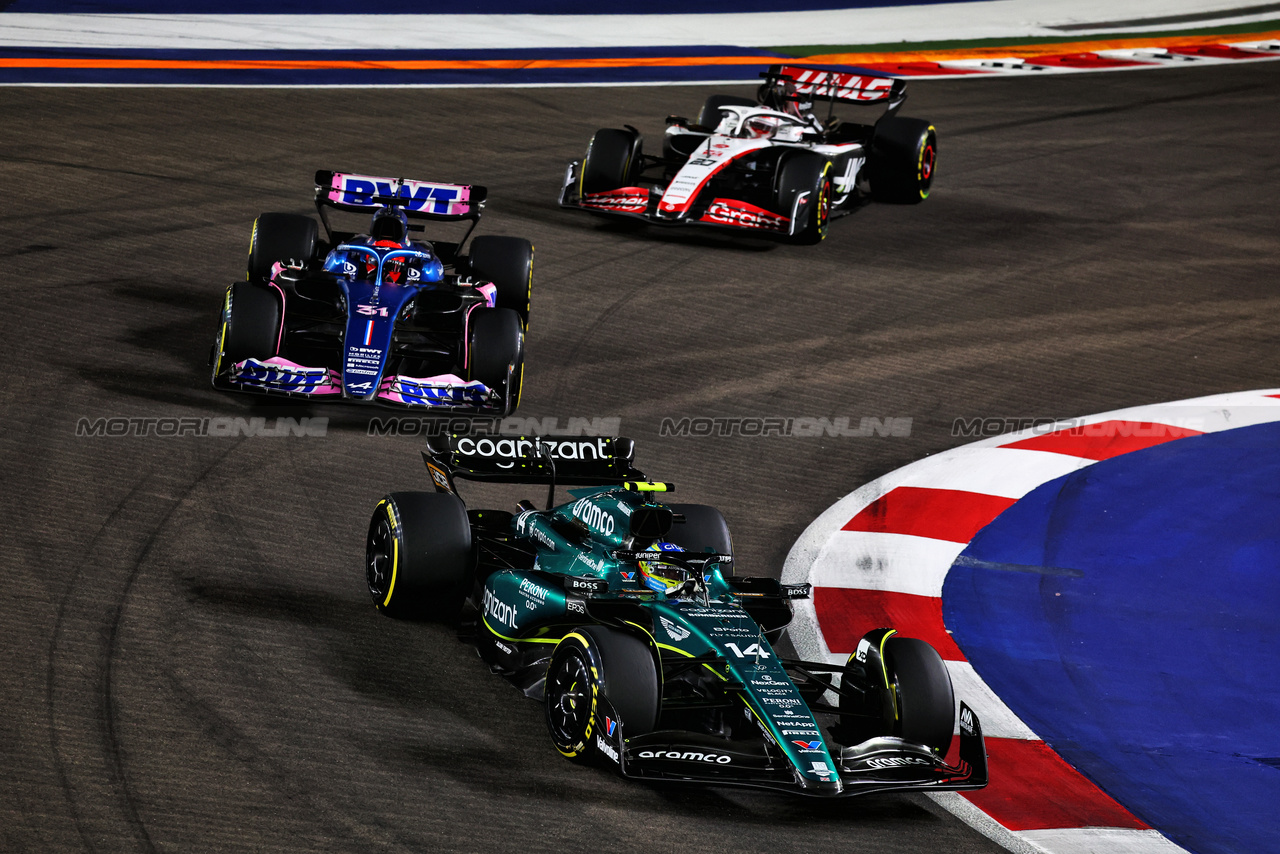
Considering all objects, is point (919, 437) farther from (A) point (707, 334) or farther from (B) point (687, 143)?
(B) point (687, 143)

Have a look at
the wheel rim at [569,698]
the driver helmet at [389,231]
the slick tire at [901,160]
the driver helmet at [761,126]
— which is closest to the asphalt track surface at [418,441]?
the wheel rim at [569,698]

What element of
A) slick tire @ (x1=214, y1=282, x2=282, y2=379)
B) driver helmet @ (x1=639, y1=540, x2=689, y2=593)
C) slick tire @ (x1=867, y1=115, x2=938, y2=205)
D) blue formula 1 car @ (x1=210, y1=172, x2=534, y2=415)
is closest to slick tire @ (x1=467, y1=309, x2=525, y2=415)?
blue formula 1 car @ (x1=210, y1=172, x2=534, y2=415)

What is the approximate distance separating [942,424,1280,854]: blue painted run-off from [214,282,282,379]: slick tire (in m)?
4.66

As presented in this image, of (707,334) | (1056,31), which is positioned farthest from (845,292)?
(1056,31)

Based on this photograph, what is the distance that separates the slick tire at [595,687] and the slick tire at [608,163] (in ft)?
28.8

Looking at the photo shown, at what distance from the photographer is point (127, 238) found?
43.9 ft

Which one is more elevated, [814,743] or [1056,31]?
[1056,31]

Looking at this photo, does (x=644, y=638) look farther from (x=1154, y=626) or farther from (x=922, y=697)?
(x=1154, y=626)

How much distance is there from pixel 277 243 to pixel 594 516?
5.04m

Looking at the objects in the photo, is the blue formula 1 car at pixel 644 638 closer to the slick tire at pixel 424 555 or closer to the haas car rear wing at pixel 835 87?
the slick tire at pixel 424 555

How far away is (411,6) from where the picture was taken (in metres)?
23.2

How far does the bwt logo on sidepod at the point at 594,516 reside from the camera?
744 cm

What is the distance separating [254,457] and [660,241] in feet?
19.5

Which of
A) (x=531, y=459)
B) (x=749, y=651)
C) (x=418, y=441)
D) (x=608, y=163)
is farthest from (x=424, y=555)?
(x=608, y=163)
